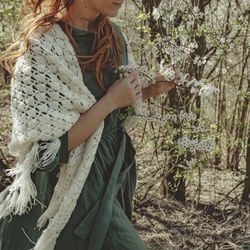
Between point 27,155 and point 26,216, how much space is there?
13.9 inches

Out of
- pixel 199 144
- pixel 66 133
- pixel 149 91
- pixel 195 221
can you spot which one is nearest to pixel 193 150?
pixel 199 144

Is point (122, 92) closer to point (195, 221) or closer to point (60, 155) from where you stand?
point (60, 155)

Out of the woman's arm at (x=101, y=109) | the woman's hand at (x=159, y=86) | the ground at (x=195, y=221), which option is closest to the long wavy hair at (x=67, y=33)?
the woman's arm at (x=101, y=109)

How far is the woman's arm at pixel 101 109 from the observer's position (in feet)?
5.24

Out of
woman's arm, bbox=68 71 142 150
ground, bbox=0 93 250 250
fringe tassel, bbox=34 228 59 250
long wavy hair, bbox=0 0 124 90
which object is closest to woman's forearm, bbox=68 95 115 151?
woman's arm, bbox=68 71 142 150

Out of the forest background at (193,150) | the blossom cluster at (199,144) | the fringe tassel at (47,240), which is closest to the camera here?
the fringe tassel at (47,240)

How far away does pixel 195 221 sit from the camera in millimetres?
3410

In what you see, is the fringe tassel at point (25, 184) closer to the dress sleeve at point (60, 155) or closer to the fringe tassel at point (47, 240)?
the dress sleeve at point (60, 155)

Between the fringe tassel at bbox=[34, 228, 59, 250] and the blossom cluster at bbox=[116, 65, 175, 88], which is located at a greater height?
the blossom cluster at bbox=[116, 65, 175, 88]

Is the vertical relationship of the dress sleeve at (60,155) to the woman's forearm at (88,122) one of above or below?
below

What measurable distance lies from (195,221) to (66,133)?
221cm

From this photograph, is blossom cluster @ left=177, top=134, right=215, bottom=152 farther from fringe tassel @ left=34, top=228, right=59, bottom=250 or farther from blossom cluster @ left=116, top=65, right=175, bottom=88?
fringe tassel @ left=34, top=228, right=59, bottom=250

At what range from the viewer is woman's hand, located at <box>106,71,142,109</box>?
1647 millimetres

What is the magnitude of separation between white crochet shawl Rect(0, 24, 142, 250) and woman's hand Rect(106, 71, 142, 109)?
101mm
